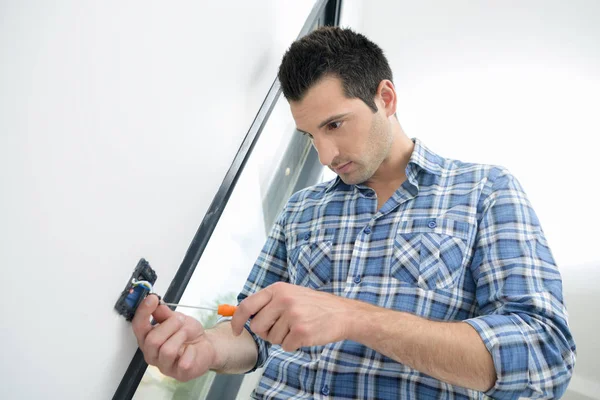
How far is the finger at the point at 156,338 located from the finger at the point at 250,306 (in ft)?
0.39

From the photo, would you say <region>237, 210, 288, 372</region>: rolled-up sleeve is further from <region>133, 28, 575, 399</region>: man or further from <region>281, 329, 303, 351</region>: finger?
<region>281, 329, 303, 351</region>: finger

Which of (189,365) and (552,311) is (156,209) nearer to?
(189,365)

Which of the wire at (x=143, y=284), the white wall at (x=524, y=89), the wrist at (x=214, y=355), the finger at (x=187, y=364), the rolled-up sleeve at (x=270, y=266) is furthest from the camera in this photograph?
the white wall at (x=524, y=89)

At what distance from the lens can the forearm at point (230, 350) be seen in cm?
100

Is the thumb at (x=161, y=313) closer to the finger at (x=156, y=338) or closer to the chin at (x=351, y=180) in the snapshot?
the finger at (x=156, y=338)

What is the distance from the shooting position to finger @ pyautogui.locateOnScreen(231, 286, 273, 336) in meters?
0.83

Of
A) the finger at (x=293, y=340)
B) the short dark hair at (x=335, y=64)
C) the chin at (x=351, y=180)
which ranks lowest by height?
the finger at (x=293, y=340)

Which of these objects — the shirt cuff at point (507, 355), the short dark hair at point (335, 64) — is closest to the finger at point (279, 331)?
the shirt cuff at point (507, 355)

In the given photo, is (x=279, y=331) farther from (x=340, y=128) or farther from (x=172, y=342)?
(x=340, y=128)

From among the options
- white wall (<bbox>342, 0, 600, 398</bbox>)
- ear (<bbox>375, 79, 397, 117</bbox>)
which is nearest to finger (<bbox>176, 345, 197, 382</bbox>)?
ear (<bbox>375, 79, 397, 117</bbox>)

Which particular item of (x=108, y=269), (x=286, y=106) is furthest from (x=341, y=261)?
(x=286, y=106)

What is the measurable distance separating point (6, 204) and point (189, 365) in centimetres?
49

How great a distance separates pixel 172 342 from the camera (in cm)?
84

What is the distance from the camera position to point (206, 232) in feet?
3.24
